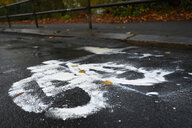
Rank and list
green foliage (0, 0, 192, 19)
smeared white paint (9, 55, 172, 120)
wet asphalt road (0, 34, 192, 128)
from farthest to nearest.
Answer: green foliage (0, 0, 192, 19)
smeared white paint (9, 55, 172, 120)
wet asphalt road (0, 34, 192, 128)

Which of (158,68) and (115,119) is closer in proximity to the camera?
(115,119)

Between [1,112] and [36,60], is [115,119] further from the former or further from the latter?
[36,60]

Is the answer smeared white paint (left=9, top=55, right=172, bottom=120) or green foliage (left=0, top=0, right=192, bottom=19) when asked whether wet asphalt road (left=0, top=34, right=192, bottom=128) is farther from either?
green foliage (left=0, top=0, right=192, bottom=19)

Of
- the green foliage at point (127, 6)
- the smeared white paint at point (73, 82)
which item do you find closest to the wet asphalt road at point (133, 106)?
the smeared white paint at point (73, 82)

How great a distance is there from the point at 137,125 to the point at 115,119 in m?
0.18

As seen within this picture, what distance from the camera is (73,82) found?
2.10m

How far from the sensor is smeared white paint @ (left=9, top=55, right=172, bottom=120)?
1.56 m

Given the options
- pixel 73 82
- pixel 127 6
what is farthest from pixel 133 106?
pixel 127 6

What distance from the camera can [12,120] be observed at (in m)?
1.47

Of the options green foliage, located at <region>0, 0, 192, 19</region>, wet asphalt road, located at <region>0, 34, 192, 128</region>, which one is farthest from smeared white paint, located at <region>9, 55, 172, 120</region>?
green foliage, located at <region>0, 0, 192, 19</region>

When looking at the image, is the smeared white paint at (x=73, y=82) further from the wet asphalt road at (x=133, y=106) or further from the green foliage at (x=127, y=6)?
the green foliage at (x=127, y=6)

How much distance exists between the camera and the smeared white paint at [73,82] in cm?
156

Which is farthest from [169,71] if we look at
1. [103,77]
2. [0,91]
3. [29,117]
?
[0,91]

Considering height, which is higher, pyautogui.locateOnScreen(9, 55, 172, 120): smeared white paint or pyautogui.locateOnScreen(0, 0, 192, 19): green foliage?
pyautogui.locateOnScreen(0, 0, 192, 19): green foliage
